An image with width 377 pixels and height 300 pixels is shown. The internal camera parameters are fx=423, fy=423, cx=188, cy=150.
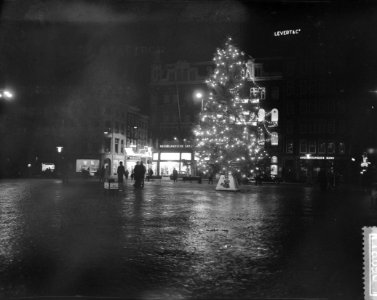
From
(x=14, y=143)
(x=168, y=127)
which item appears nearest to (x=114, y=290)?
(x=14, y=143)

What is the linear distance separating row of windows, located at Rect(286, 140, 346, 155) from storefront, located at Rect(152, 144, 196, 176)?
1597cm

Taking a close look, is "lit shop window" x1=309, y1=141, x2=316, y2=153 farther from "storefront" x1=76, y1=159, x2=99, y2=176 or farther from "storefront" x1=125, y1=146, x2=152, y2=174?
"storefront" x1=76, y1=159, x2=99, y2=176

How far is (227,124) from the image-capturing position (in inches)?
1223

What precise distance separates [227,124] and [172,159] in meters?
41.0

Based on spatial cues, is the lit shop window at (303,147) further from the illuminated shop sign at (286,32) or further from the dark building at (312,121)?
the illuminated shop sign at (286,32)

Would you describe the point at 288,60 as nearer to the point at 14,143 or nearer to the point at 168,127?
the point at 168,127

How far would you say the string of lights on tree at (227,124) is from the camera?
30.8 m

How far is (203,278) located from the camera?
20.3 ft

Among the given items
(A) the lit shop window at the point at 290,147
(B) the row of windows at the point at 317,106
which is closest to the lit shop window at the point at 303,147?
(A) the lit shop window at the point at 290,147

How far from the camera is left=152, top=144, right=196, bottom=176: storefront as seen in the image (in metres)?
69.9

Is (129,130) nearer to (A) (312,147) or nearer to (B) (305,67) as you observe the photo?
(A) (312,147)

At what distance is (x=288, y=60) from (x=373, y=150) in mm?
25050

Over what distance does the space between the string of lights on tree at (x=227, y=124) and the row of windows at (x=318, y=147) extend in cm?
3662

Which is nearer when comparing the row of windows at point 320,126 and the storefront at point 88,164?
the row of windows at point 320,126
